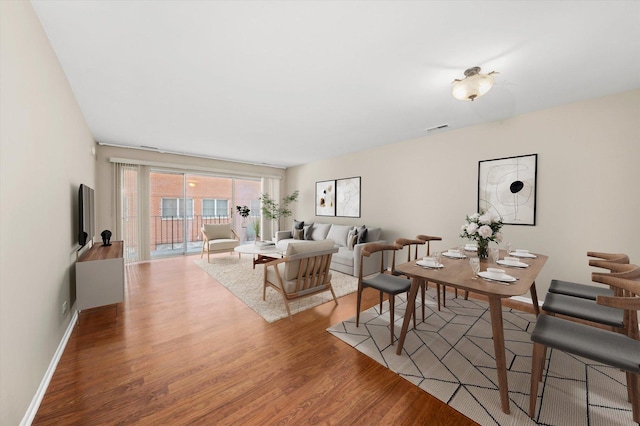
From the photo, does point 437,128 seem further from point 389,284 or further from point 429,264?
point 389,284

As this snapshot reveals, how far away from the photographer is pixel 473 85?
2.10 m

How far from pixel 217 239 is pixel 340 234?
3028mm

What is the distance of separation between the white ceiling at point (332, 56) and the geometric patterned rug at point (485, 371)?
8.36ft

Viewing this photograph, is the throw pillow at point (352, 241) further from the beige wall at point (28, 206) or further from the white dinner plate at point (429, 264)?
the beige wall at point (28, 206)

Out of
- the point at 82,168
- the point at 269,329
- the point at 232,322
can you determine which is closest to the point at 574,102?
the point at 269,329

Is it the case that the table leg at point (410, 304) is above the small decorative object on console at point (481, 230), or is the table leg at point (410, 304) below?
below

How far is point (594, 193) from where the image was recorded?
8.96 ft

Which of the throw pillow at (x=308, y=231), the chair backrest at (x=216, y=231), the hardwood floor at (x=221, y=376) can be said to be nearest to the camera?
the hardwood floor at (x=221, y=376)

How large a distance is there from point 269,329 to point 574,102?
4452 mm

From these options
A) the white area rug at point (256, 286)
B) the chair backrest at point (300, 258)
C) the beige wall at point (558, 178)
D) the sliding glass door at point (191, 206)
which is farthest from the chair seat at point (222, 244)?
the beige wall at point (558, 178)

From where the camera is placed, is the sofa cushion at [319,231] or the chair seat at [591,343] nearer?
the chair seat at [591,343]

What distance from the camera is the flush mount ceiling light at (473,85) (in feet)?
6.86

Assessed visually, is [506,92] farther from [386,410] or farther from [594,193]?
[386,410]

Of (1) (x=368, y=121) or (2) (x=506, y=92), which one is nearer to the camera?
(2) (x=506, y=92)
